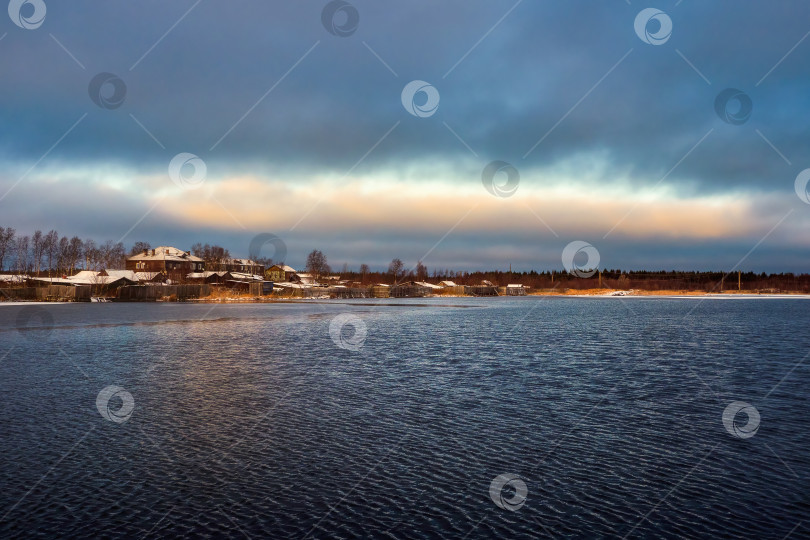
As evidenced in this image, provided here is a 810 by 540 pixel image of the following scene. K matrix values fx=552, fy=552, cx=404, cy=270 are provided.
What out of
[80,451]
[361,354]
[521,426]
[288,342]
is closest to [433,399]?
[521,426]

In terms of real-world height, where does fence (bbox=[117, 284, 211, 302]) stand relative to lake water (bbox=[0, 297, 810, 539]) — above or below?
above

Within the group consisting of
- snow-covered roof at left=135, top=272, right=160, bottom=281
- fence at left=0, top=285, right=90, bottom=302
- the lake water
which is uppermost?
snow-covered roof at left=135, top=272, right=160, bottom=281

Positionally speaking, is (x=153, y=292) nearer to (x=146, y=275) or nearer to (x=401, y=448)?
(x=146, y=275)

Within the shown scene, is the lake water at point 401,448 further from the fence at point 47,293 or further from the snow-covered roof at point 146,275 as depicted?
the snow-covered roof at point 146,275

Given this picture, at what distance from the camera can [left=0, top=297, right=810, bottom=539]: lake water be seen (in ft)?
37.2

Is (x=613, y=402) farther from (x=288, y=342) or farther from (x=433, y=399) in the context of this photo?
(x=288, y=342)

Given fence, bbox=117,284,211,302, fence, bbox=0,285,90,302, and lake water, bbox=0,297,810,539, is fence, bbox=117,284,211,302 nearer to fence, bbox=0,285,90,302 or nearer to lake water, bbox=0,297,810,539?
fence, bbox=0,285,90,302

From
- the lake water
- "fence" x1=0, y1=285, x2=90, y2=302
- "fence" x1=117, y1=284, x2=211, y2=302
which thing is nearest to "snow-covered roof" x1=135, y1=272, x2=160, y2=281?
"fence" x1=117, y1=284, x2=211, y2=302

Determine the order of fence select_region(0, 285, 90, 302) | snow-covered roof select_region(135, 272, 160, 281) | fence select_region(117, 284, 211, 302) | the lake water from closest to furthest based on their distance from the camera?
the lake water
fence select_region(0, 285, 90, 302)
fence select_region(117, 284, 211, 302)
snow-covered roof select_region(135, 272, 160, 281)

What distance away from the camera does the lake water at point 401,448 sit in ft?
37.2

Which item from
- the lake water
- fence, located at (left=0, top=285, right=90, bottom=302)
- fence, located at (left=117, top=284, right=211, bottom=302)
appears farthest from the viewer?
fence, located at (left=117, top=284, right=211, bottom=302)

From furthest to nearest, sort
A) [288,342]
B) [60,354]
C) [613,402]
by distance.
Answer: [288,342]
[60,354]
[613,402]

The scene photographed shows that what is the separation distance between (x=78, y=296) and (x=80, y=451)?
129 m

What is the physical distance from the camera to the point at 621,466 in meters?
14.7
